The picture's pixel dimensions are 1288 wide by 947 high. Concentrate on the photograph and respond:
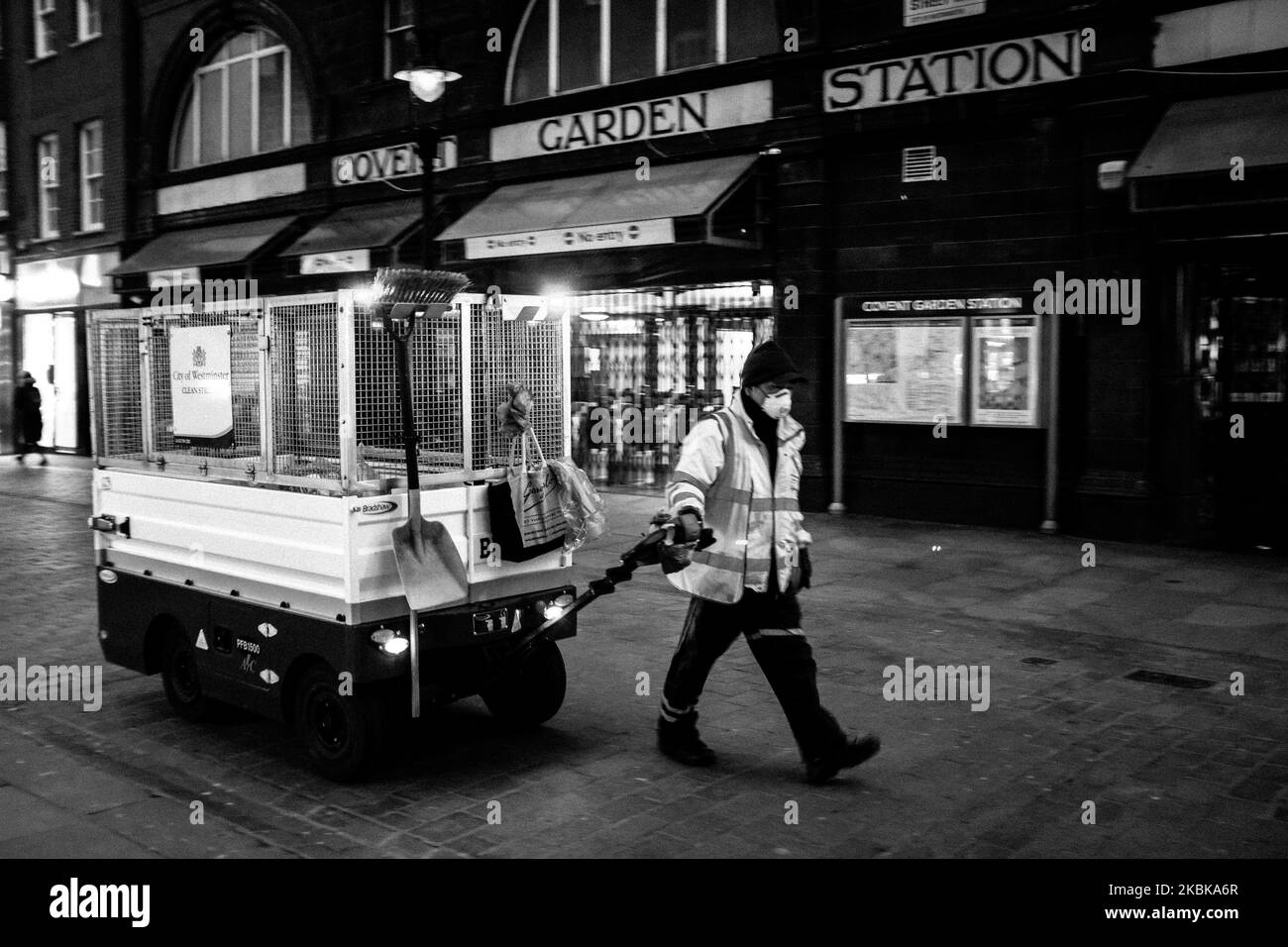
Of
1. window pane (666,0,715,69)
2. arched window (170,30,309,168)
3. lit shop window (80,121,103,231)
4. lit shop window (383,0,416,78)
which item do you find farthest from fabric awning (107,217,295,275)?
window pane (666,0,715,69)

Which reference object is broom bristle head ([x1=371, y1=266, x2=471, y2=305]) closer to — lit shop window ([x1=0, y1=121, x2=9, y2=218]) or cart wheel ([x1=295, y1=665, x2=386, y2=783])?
cart wheel ([x1=295, y1=665, x2=386, y2=783])

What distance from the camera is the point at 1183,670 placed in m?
7.41

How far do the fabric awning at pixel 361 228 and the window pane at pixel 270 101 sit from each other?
2313 mm

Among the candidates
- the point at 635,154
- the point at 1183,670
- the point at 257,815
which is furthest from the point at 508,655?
the point at 635,154

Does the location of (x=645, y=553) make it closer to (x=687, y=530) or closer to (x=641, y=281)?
(x=687, y=530)

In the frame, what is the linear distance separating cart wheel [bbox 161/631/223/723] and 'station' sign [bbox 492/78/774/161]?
10231 millimetres

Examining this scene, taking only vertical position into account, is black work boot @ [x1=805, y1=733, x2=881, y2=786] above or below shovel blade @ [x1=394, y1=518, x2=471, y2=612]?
below

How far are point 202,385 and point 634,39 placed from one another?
11.3m

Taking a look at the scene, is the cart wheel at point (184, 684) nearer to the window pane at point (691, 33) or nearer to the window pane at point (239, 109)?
the window pane at point (691, 33)

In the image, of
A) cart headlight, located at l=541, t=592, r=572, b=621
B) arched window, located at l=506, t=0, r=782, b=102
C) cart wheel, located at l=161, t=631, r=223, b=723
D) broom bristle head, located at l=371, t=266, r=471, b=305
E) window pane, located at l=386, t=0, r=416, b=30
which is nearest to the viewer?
broom bristle head, located at l=371, t=266, r=471, b=305

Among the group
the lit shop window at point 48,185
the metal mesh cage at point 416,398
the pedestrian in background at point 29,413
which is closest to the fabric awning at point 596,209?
the metal mesh cage at point 416,398

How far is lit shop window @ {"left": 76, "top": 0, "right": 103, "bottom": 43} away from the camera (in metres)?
24.3

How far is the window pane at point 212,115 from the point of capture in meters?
22.6

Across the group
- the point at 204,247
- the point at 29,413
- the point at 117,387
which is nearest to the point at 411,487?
the point at 117,387
